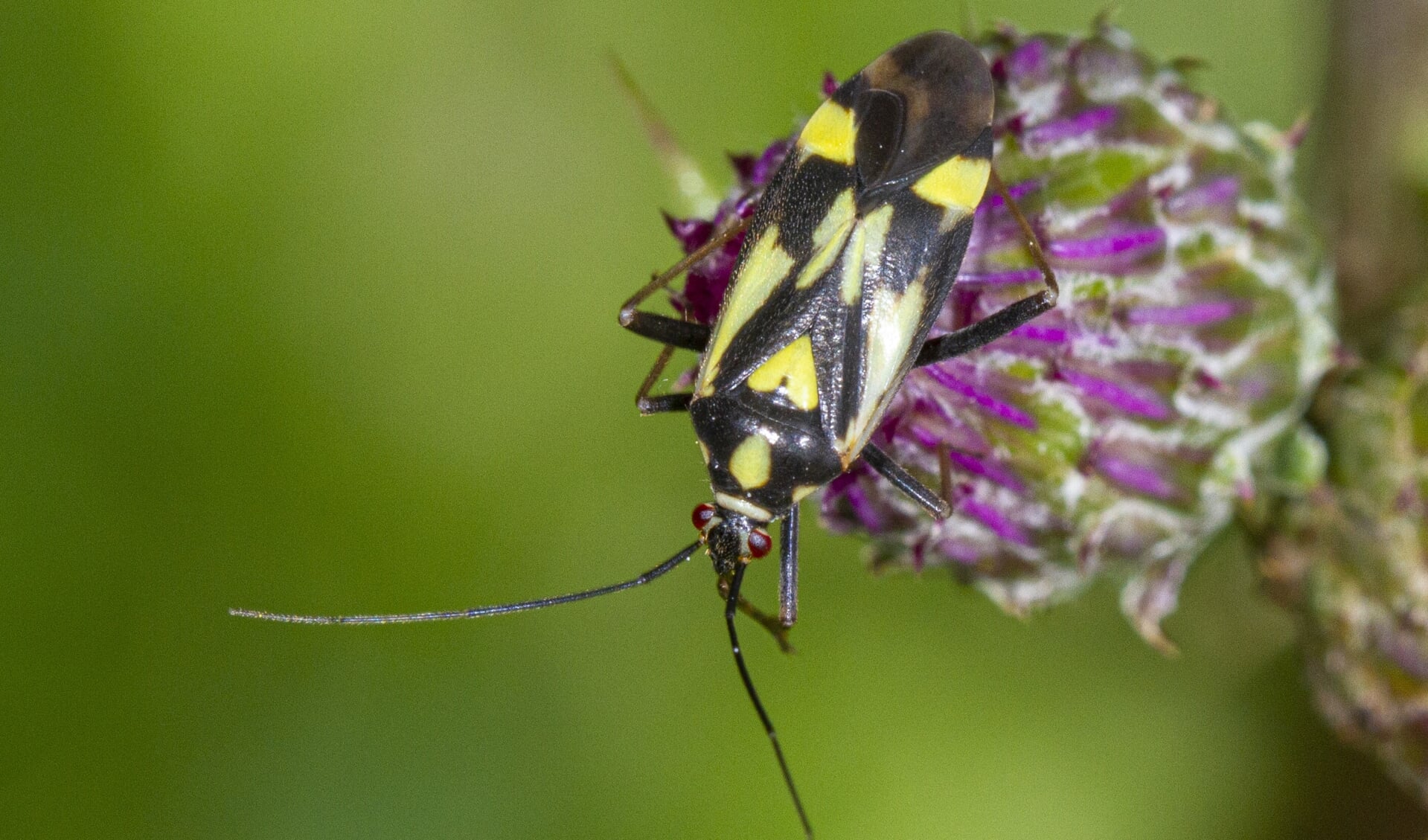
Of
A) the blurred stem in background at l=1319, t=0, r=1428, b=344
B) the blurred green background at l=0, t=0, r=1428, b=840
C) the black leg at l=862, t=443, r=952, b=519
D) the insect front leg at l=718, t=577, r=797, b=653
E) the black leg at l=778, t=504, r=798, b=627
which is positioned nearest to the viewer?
the black leg at l=862, t=443, r=952, b=519

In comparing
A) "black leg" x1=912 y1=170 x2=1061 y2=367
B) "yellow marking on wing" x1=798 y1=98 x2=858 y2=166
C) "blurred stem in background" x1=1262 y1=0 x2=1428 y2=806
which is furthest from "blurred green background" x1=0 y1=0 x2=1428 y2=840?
"yellow marking on wing" x1=798 y1=98 x2=858 y2=166

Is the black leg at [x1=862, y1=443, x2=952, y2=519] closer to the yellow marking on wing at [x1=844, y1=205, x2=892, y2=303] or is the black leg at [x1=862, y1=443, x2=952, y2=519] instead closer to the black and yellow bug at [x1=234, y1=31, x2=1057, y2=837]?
the black and yellow bug at [x1=234, y1=31, x2=1057, y2=837]

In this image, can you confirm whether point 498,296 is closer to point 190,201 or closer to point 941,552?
point 190,201

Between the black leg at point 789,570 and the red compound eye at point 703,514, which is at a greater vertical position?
the red compound eye at point 703,514

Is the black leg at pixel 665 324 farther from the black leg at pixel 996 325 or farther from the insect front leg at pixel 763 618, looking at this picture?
the insect front leg at pixel 763 618

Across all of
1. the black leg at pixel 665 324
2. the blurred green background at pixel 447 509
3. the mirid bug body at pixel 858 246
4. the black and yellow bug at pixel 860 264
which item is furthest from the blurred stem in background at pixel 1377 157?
the black leg at pixel 665 324

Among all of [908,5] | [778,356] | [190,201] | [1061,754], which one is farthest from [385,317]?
[1061,754]
